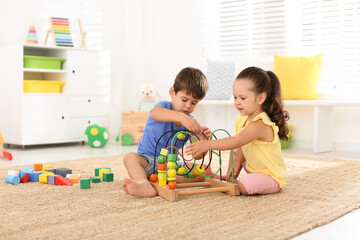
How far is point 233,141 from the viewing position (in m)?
1.66

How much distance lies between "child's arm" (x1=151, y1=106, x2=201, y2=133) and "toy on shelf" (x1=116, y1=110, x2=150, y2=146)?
206cm

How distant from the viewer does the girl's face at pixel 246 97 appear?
1.73 m

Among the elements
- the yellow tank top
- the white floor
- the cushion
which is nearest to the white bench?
the white floor

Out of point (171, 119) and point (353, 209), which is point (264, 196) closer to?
point (353, 209)

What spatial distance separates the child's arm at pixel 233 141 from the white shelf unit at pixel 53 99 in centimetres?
222

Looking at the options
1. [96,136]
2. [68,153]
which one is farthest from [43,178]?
[96,136]

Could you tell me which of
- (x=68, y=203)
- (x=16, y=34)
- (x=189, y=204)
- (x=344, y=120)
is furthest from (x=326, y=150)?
(x=16, y=34)

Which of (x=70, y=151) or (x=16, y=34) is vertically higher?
(x=16, y=34)

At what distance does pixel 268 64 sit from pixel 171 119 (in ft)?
7.35

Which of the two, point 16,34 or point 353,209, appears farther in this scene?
point 16,34

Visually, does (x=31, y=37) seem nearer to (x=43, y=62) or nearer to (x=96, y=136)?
(x=43, y=62)

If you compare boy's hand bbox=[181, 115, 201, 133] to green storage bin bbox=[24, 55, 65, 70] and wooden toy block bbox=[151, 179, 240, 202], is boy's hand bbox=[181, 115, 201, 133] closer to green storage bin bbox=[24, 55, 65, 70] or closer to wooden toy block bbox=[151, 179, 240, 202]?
wooden toy block bbox=[151, 179, 240, 202]

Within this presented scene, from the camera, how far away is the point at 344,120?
3.62 m

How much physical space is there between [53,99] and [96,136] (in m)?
0.45
